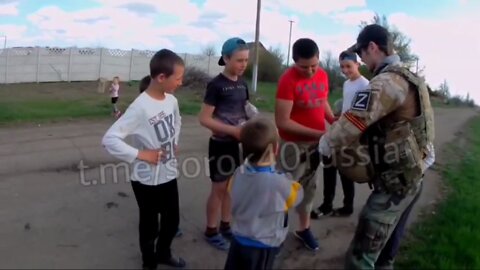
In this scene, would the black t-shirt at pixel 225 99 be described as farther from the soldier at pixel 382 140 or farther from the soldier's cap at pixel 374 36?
the soldier's cap at pixel 374 36

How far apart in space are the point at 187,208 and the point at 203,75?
1906 centimetres

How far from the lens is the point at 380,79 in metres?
3.18

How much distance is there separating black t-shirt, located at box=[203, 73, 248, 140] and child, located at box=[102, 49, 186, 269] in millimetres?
366

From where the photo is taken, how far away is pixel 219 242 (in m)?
4.45

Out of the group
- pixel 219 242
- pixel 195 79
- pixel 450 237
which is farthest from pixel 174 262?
pixel 195 79

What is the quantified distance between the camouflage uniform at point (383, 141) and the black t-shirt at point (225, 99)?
1.04 meters

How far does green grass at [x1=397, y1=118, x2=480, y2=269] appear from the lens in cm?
411

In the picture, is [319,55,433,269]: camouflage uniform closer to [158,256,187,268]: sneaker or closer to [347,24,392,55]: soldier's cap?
[347,24,392,55]: soldier's cap

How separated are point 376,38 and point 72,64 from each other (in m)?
28.0

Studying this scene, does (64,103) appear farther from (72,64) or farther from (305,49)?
(305,49)

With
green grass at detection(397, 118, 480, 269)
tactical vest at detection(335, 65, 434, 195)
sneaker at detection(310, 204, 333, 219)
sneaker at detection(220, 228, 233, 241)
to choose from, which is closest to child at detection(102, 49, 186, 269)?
sneaker at detection(220, 228, 233, 241)

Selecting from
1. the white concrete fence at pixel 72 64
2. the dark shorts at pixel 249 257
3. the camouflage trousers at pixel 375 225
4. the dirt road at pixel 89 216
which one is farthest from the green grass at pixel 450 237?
the white concrete fence at pixel 72 64

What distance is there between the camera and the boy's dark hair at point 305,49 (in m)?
3.89

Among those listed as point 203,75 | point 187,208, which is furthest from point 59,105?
point 187,208
